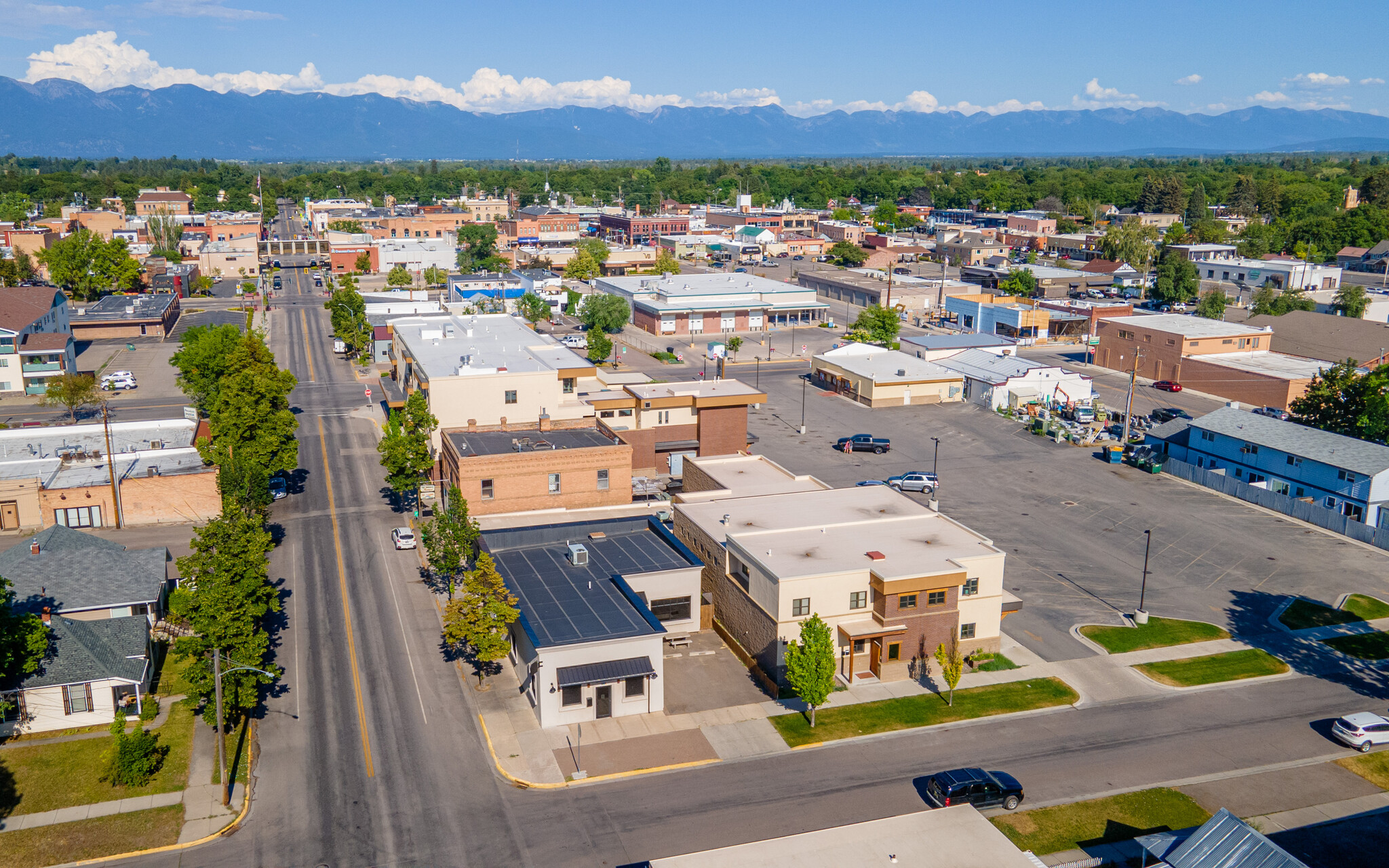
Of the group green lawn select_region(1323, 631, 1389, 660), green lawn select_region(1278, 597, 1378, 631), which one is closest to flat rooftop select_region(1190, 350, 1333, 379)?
green lawn select_region(1278, 597, 1378, 631)

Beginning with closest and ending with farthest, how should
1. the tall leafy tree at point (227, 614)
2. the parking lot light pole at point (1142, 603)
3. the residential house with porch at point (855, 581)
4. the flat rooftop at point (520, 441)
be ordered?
the tall leafy tree at point (227, 614) < the residential house with porch at point (855, 581) < the parking lot light pole at point (1142, 603) < the flat rooftop at point (520, 441)

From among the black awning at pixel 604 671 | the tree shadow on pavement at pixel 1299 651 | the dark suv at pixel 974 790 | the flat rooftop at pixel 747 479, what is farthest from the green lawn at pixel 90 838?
the tree shadow on pavement at pixel 1299 651

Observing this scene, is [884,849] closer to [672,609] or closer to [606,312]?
[672,609]

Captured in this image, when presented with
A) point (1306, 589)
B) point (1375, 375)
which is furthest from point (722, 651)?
point (1375, 375)

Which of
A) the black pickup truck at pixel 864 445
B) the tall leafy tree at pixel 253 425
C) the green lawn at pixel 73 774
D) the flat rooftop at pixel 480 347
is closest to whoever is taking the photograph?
the green lawn at pixel 73 774

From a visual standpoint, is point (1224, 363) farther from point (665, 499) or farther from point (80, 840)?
point (80, 840)

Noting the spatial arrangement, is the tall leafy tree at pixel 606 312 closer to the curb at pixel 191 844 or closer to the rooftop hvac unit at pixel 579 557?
the rooftop hvac unit at pixel 579 557

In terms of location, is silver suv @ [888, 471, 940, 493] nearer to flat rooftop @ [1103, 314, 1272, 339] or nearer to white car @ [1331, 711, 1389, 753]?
white car @ [1331, 711, 1389, 753]

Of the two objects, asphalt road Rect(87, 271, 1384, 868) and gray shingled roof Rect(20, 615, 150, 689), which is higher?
gray shingled roof Rect(20, 615, 150, 689)
